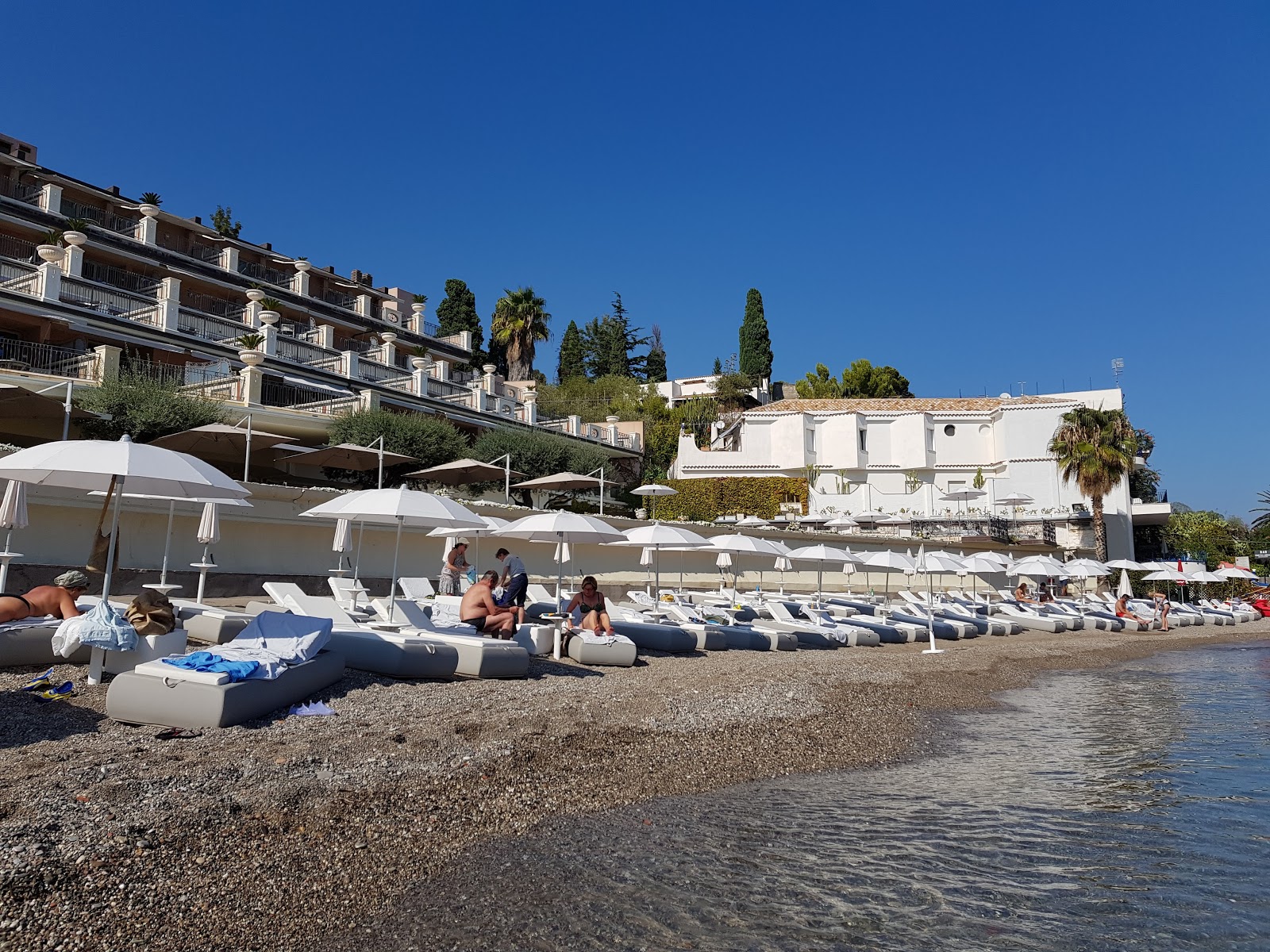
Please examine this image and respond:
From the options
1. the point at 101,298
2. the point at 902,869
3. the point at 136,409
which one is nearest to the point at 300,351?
the point at 101,298

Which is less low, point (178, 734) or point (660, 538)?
point (660, 538)

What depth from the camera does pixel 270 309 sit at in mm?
35219

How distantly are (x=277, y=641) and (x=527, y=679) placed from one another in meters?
3.12

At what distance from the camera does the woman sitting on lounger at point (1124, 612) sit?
3019 centimetres

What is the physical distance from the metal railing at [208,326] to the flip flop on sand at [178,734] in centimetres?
2592

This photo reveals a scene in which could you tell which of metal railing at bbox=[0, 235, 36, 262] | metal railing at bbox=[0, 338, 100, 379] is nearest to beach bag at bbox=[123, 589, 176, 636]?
metal railing at bbox=[0, 338, 100, 379]

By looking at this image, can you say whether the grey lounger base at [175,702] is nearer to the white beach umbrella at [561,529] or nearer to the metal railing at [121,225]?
the white beach umbrella at [561,529]

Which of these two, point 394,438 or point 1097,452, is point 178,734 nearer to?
point 394,438

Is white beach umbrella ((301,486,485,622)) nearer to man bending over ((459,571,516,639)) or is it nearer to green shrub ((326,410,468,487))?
man bending over ((459,571,516,639))

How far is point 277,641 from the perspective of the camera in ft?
25.9

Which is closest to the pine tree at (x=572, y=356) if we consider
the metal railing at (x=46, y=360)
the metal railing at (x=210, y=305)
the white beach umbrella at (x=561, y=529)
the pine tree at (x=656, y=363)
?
the pine tree at (x=656, y=363)

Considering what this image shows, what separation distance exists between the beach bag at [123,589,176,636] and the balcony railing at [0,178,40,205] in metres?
31.2

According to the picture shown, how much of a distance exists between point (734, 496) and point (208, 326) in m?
25.4

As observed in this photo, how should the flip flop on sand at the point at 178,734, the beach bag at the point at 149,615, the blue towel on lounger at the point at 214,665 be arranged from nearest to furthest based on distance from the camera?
the flip flop on sand at the point at 178,734, the blue towel on lounger at the point at 214,665, the beach bag at the point at 149,615
